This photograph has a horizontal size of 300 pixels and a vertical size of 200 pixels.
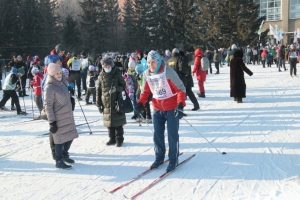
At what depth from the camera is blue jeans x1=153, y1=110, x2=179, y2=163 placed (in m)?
4.98

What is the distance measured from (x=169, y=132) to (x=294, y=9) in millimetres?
50485

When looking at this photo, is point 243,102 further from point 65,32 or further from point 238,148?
point 65,32

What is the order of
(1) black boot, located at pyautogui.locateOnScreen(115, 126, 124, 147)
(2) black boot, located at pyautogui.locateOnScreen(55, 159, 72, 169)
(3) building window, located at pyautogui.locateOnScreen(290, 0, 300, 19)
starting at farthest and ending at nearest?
(3) building window, located at pyautogui.locateOnScreen(290, 0, 300, 19), (1) black boot, located at pyautogui.locateOnScreen(115, 126, 124, 147), (2) black boot, located at pyautogui.locateOnScreen(55, 159, 72, 169)

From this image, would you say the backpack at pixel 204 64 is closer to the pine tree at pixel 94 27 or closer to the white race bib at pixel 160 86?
the white race bib at pixel 160 86

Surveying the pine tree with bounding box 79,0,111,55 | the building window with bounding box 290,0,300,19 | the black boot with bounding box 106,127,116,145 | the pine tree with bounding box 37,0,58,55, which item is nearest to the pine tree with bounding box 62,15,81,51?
the pine tree with bounding box 37,0,58,55

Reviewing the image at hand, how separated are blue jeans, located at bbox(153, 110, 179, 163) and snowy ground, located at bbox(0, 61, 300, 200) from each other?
0.27 metres

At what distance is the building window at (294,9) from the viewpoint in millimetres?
48594

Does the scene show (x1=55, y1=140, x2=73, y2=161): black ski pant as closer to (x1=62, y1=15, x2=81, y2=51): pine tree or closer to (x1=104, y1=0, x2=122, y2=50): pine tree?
(x1=62, y1=15, x2=81, y2=51): pine tree

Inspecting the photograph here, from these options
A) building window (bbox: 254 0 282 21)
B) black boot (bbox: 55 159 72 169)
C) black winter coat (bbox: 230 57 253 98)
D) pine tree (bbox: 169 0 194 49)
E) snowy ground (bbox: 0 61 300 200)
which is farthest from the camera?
building window (bbox: 254 0 282 21)

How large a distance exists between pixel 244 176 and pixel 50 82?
323cm

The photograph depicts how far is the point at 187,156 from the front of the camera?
5.80 m

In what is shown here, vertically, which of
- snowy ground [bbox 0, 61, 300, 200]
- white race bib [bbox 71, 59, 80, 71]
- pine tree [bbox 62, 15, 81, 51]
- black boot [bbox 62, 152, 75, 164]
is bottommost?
snowy ground [bbox 0, 61, 300, 200]

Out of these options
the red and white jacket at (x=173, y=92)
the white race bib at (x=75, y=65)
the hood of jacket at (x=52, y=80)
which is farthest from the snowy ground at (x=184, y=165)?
the white race bib at (x=75, y=65)

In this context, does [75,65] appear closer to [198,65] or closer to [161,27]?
[198,65]
